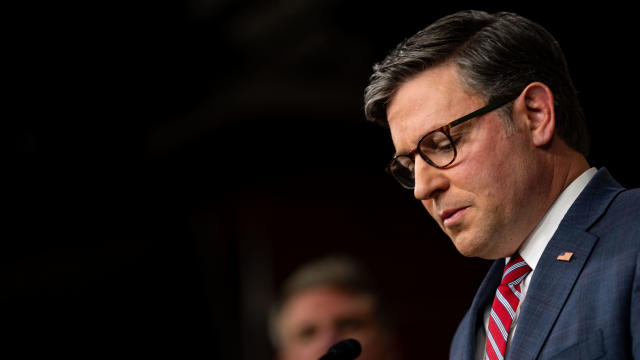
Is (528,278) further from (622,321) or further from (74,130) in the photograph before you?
(74,130)

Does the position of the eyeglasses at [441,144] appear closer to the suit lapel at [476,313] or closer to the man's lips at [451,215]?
the man's lips at [451,215]

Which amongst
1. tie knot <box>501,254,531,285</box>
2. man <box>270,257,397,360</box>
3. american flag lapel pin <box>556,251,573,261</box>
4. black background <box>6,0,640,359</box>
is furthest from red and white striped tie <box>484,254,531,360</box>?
black background <box>6,0,640,359</box>

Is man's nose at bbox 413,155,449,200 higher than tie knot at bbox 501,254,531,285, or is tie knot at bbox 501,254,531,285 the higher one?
man's nose at bbox 413,155,449,200

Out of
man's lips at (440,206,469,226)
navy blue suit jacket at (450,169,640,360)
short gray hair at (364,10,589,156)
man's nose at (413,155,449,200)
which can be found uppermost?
short gray hair at (364,10,589,156)

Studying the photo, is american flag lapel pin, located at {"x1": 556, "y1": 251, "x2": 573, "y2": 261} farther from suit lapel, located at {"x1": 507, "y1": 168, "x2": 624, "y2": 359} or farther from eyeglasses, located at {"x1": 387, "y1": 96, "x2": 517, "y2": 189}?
eyeglasses, located at {"x1": 387, "y1": 96, "x2": 517, "y2": 189}

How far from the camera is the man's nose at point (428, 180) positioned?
1454mm

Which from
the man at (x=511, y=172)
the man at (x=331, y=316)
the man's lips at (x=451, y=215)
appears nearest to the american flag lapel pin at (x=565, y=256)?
the man at (x=511, y=172)

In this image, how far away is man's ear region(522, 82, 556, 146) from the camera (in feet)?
4.70

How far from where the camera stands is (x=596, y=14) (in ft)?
11.1

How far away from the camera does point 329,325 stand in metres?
2.79

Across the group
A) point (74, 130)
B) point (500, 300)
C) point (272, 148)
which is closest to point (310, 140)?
point (272, 148)

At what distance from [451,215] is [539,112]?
240 mm

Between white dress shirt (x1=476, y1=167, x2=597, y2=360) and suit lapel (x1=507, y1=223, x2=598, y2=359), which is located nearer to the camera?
suit lapel (x1=507, y1=223, x2=598, y2=359)

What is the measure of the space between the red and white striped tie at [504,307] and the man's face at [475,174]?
0.03 metres
